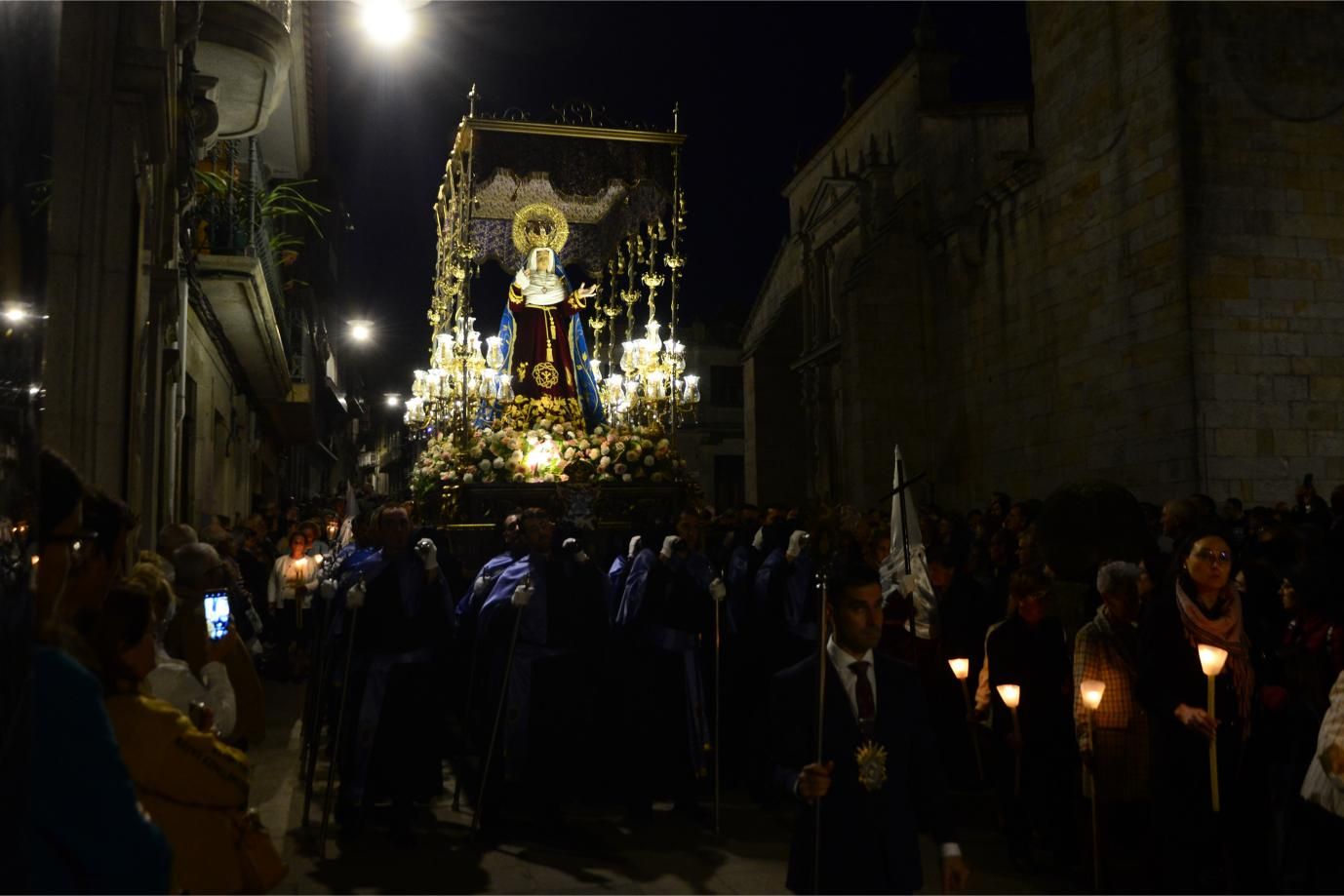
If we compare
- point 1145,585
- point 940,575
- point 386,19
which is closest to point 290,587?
point 386,19

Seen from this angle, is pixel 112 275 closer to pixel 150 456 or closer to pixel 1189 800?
pixel 150 456

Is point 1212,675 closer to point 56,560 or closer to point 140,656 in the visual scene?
point 140,656

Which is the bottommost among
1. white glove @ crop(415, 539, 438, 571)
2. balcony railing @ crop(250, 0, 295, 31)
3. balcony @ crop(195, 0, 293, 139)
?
white glove @ crop(415, 539, 438, 571)

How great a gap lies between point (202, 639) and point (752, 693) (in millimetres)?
4931

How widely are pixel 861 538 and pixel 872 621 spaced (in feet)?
15.5

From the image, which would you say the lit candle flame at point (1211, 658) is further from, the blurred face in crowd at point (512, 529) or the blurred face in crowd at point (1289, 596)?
the blurred face in crowd at point (512, 529)

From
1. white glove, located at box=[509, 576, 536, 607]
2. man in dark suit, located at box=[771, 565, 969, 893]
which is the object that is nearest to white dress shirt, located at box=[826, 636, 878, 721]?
man in dark suit, located at box=[771, 565, 969, 893]

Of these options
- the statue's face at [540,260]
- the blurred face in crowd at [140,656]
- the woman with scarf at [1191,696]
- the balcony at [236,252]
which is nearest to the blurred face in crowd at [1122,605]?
the woman with scarf at [1191,696]

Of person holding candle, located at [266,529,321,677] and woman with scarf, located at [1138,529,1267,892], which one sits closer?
woman with scarf, located at [1138,529,1267,892]

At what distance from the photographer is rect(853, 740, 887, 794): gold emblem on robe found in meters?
3.56

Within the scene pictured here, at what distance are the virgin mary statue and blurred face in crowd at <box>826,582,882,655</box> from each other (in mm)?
10700

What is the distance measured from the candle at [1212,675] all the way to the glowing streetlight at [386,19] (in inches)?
219

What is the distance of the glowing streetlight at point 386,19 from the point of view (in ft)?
21.9

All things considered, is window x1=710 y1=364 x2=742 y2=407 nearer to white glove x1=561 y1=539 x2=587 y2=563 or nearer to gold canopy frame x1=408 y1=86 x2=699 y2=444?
gold canopy frame x1=408 y1=86 x2=699 y2=444
